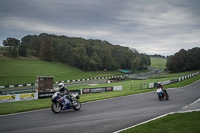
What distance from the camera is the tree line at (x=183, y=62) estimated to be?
92500 millimetres

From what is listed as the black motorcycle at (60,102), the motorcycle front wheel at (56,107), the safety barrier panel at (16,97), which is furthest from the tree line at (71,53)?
the motorcycle front wheel at (56,107)

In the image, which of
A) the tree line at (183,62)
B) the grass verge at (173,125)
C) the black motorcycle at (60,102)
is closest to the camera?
the grass verge at (173,125)

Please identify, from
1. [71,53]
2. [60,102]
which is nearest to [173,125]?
[60,102]

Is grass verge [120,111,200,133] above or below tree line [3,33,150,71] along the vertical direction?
below

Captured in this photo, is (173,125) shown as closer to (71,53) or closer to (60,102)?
(60,102)

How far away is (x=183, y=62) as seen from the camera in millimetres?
93875

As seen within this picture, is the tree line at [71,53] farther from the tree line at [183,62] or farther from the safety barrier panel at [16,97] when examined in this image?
the safety barrier panel at [16,97]

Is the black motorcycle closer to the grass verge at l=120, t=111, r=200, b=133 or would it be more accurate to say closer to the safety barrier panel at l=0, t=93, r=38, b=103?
the grass verge at l=120, t=111, r=200, b=133

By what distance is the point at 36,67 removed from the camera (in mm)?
73000

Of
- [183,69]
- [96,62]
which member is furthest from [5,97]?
[183,69]

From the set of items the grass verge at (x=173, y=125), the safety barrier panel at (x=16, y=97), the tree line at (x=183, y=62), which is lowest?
the safety barrier panel at (x=16, y=97)

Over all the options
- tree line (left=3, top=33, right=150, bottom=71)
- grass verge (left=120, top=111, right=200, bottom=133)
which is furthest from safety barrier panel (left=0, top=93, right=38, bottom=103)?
tree line (left=3, top=33, right=150, bottom=71)

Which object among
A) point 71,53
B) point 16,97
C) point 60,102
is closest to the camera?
point 60,102

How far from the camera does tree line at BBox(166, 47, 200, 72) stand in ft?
303
